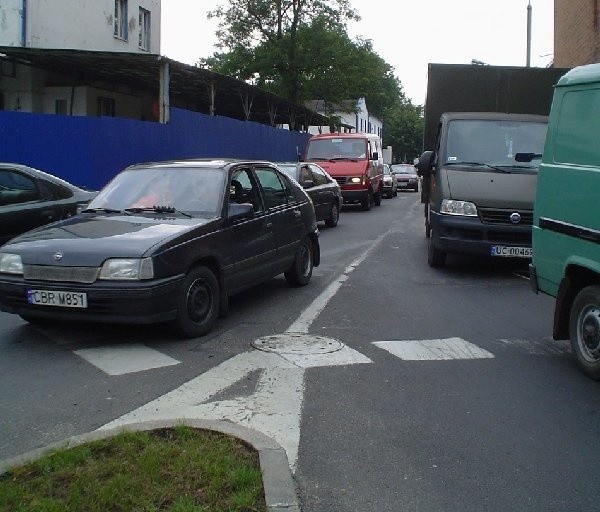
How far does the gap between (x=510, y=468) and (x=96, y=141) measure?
15.6 metres

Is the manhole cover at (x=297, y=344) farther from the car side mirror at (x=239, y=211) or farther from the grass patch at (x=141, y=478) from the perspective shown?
the grass patch at (x=141, y=478)

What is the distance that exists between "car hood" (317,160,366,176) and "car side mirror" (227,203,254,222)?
612 inches

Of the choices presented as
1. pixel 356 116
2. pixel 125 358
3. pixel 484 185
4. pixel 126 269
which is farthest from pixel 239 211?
pixel 356 116

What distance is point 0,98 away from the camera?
23984 mm

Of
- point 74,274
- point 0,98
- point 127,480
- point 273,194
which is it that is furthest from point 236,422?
point 0,98

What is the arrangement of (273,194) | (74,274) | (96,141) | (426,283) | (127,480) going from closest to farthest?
(127,480)
(74,274)
(273,194)
(426,283)
(96,141)

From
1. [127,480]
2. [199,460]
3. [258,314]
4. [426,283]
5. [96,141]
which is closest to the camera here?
[127,480]

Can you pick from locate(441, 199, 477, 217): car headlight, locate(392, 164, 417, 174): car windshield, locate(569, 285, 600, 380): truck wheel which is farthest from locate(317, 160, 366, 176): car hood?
locate(392, 164, 417, 174): car windshield

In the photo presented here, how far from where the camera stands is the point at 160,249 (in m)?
6.18

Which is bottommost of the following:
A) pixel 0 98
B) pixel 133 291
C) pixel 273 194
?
pixel 133 291

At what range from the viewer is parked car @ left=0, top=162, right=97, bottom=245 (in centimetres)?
973

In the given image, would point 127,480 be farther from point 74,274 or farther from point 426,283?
point 426,283

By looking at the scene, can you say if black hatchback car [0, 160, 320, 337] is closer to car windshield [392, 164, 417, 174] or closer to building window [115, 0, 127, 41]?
building window [115, 0, 127, 41]

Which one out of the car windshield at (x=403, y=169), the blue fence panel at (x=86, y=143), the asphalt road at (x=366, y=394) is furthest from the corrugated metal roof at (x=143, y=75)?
the asphalt road at (x=366, y=394)
